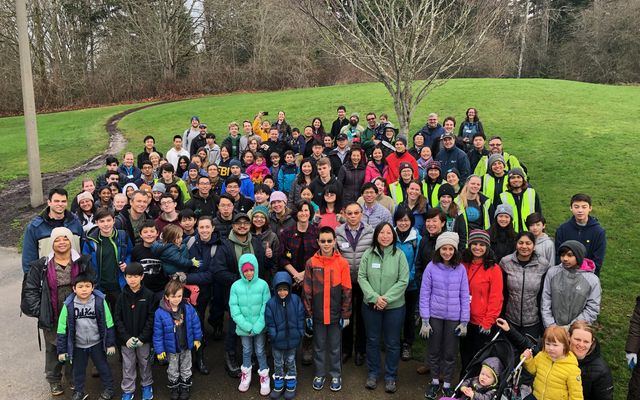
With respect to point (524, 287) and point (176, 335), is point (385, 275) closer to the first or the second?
point (524, 287)

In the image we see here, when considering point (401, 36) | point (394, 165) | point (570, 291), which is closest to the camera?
point (570, 291)

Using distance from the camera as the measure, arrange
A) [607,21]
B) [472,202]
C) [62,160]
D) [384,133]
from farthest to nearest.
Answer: [607,21] → [62,160] → [384,133] → [472,202]

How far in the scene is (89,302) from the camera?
525cm

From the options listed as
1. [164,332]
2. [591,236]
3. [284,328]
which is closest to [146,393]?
[164,332]

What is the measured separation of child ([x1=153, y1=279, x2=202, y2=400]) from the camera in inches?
208

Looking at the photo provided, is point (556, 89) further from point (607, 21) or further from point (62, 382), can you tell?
point (62, 382)

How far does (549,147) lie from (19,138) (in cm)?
2406

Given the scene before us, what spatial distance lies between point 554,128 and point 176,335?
54.8 ft

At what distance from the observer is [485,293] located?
207 inches

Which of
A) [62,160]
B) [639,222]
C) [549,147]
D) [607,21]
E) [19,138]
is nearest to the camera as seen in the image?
[639,222]

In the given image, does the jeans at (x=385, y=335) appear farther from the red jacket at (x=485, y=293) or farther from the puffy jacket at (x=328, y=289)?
the red jacket at (x=485, y=293)

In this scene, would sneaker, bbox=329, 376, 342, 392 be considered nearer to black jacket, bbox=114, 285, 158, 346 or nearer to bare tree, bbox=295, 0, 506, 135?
black jacket, bbox=114, 285, 158, 346

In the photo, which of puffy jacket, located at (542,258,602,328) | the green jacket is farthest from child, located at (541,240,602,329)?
the green jacket

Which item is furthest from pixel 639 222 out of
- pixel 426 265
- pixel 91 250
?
pixel 91 250
